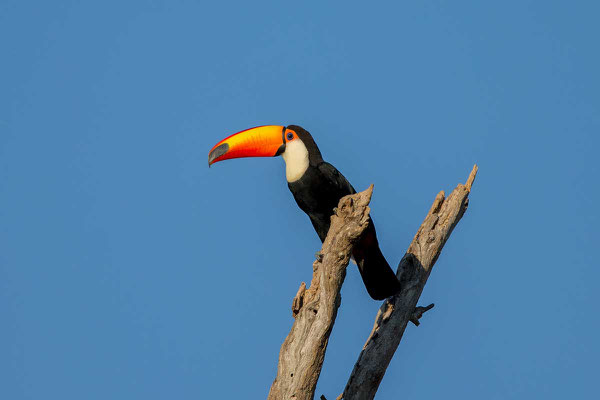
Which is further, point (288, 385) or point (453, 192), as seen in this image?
point (453, 192)

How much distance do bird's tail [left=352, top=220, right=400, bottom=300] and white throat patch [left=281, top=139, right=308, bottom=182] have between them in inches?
45.1

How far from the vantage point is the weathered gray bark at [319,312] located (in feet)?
21.2

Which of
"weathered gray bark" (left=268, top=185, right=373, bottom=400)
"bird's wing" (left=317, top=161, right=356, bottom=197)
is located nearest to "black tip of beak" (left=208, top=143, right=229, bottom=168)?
"bird's wing" (left=317, top=161, right=356, bottom=197)

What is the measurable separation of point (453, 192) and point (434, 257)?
35.9 inches

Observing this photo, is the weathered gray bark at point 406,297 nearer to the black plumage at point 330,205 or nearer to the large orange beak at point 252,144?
the black plumage at point 330,205

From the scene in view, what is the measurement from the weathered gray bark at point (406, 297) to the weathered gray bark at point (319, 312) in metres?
1.52

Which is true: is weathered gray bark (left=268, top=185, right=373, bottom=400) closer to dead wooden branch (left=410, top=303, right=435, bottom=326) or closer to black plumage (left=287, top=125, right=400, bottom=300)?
black plumage (left=287, top=125, right=400, bottom=300)

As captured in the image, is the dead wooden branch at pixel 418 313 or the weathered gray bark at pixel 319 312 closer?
the weathered gray bark at pixel 319 312

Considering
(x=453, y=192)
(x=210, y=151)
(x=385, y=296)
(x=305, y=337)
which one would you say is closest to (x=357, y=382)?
(x=385, y=296)

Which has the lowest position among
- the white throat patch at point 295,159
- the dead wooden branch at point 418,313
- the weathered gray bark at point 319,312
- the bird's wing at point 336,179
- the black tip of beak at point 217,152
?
the weathered gray bark at point 319,312

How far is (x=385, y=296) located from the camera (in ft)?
27.5

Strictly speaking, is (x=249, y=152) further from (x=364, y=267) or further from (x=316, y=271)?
(x=316, y=271)

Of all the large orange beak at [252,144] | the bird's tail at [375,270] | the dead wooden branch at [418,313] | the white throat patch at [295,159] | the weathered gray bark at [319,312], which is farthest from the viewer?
the large orange beak at [252,144]

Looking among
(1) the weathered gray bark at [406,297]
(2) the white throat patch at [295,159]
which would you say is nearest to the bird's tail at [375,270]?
(1) the weathered gray bark at [406,297]
